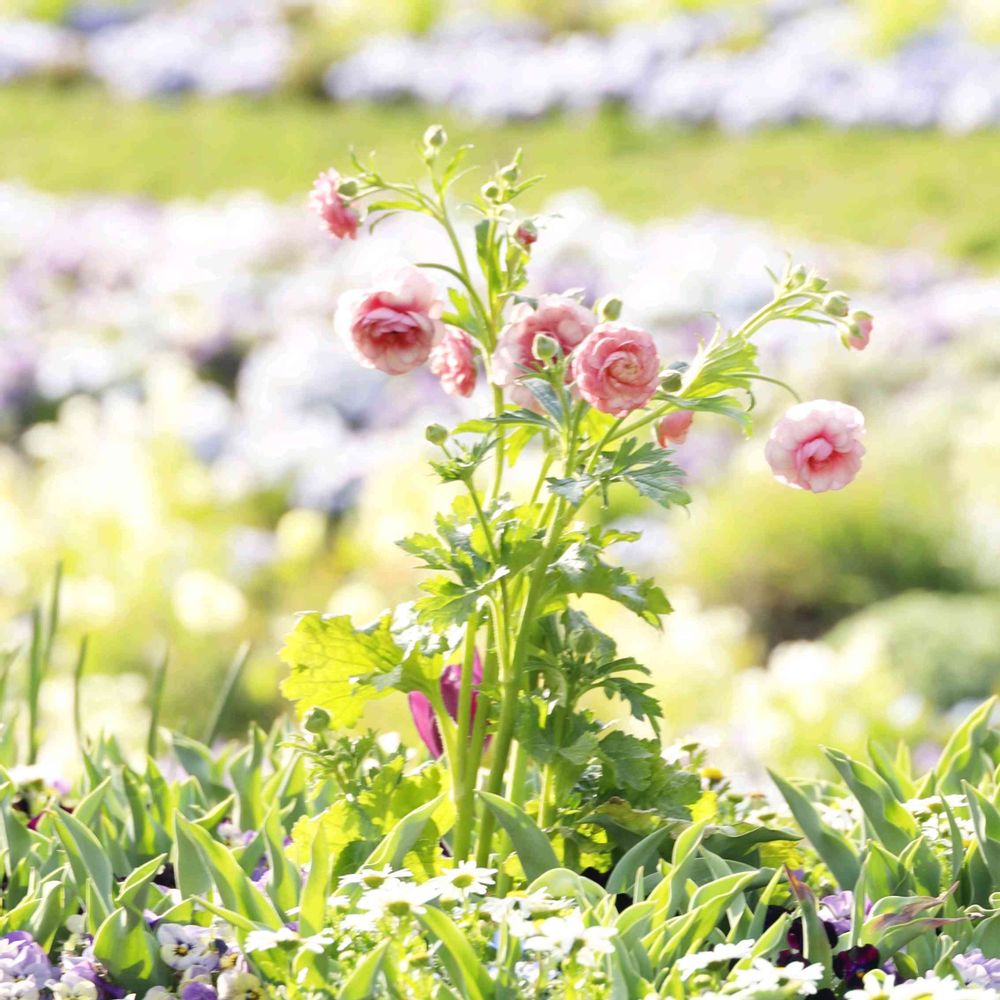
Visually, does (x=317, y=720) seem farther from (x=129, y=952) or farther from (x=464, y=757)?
(x=129, y=952)

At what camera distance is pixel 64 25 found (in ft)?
43.4

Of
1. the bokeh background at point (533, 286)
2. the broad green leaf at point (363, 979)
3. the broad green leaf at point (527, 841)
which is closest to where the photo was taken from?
the broad green leaf at point (363, 979)

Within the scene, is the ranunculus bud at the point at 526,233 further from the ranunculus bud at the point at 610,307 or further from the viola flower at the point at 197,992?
the viola flower at the point at 197,992

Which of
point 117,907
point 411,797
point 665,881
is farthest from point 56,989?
point 665,881

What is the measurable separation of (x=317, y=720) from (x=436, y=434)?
33 centimetres

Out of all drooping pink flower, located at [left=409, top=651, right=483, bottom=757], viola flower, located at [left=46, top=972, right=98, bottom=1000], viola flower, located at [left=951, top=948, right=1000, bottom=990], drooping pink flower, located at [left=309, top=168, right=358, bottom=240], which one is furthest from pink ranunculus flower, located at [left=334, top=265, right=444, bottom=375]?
viola flower, located at [left=951, top=948, right=1000, bottom=990]

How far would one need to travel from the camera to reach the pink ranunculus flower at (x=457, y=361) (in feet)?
5.42

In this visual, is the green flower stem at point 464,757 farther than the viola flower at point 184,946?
Yes

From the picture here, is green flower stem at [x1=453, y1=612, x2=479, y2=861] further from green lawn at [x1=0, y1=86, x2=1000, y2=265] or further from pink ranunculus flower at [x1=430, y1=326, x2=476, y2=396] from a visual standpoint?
green lawn at [x1=0, y1=86, x2=1000, y2=265]

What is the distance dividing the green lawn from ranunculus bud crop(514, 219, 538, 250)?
657 cm

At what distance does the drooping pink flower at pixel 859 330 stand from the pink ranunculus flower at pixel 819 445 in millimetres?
72

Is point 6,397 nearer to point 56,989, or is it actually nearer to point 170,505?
point 170,505

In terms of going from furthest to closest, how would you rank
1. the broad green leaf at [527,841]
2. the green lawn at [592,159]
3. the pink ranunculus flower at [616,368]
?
the green lawn at [592,159], the broad green leaf at [527,841], the pink ranunculus flower at [616,368]

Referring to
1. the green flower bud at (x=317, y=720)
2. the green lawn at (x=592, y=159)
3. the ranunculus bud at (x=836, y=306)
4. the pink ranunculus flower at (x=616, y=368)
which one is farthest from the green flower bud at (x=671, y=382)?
the green lawn at (x=592, y=159)
